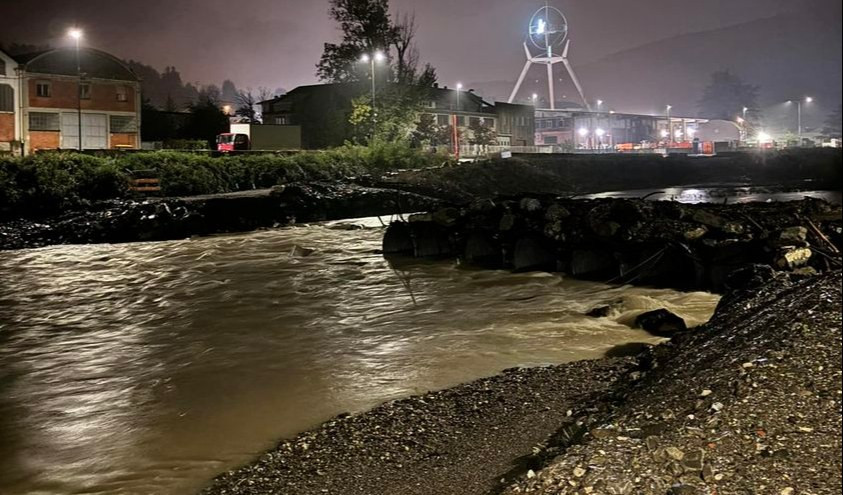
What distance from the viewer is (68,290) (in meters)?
17.3

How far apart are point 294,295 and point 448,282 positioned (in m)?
3.51

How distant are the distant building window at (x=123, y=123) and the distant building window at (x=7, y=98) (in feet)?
22.7

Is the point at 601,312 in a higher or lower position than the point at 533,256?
lower

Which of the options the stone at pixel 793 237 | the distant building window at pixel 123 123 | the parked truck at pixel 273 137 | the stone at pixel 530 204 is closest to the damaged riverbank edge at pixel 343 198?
the stone at pixel 793 237

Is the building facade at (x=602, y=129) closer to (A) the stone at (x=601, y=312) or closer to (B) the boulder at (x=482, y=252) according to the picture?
(B) the boulder at (x=482, y=252)

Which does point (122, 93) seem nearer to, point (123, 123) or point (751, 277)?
point (123, 123)

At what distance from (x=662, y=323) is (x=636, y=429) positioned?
6.39 m

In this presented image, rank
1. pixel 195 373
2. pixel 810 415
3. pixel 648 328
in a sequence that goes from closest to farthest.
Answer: pixel 810 415
pixel 195 373
pixel 648 328

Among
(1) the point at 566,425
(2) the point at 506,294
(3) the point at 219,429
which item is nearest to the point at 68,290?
(2) the point at 506,294

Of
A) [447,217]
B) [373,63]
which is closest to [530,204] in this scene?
[447,217]

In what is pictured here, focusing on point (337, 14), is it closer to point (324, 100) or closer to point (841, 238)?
point (324, 100)

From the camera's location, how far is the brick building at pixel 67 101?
51.2 metres

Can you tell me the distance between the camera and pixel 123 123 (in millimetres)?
56438

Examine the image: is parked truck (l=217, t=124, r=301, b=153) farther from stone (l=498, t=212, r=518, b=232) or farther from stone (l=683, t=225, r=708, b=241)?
stone (l=683, t=225, r=708, b=241)
